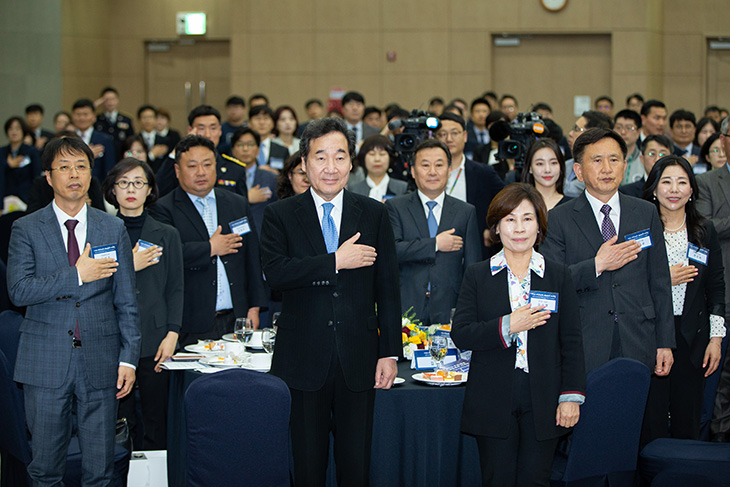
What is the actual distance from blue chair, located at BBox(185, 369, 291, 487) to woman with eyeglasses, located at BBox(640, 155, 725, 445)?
1887 millimetres

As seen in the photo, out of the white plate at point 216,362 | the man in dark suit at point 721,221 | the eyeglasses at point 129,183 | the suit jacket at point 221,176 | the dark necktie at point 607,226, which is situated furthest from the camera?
the suit jacket at point 221,176

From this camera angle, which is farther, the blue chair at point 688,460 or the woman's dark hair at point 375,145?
the woman's dark hair at point 375,145

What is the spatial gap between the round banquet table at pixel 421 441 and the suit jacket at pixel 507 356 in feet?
0.95

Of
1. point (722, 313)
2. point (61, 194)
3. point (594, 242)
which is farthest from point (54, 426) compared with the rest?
point (722, 313)

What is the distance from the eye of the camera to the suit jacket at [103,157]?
8508 millimetres

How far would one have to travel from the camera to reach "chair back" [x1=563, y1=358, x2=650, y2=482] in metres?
3.08

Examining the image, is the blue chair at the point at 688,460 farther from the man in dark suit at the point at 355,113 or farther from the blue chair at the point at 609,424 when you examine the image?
the man in dark suit at the point at 355,113

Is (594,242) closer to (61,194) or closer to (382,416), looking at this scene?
(382,416)

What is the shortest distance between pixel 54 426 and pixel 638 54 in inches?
385

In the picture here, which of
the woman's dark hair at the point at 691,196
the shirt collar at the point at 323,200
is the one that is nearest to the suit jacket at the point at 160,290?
the shirt collar at the point at 323,200

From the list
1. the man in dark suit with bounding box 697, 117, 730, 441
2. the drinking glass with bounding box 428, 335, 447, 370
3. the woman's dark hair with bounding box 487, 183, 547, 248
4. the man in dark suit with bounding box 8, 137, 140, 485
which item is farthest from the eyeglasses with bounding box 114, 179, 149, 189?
the man in dark suit with bounding box 697, 117, 730, 441

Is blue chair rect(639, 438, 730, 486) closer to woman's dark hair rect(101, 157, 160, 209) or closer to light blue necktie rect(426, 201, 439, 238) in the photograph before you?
light blue necktie rect(426, 201, 439, 238)

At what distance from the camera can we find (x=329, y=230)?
301 centimetres

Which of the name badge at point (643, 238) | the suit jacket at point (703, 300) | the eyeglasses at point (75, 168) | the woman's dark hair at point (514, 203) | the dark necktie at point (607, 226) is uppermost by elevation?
the eyeglasses at point (75, 168)
